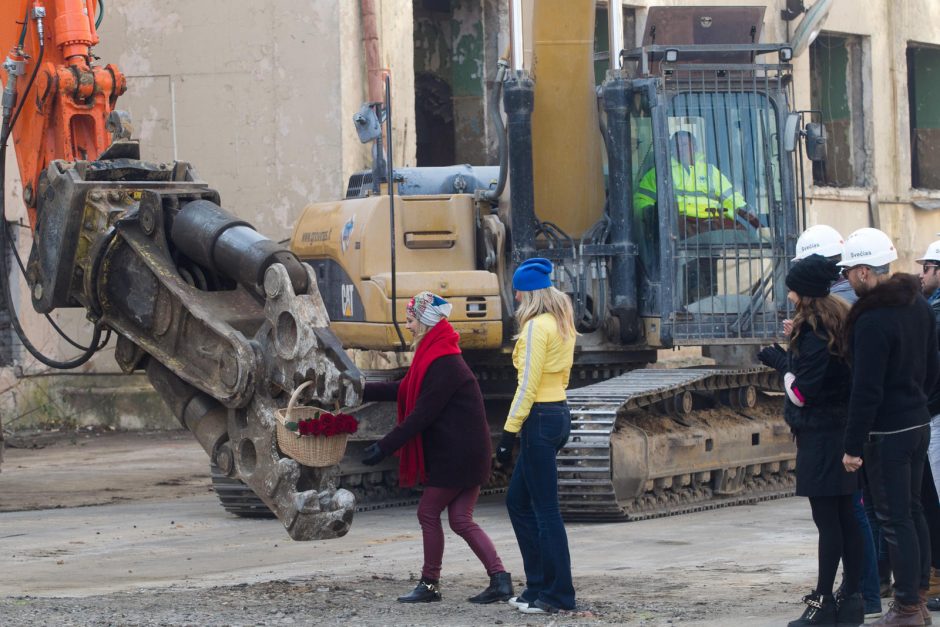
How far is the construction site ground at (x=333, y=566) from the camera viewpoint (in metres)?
7.94

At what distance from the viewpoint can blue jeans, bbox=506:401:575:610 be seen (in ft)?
26.3

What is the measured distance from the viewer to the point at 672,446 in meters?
12.6

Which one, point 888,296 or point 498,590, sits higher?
point 888,296

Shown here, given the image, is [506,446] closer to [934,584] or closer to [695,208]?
[934,584]

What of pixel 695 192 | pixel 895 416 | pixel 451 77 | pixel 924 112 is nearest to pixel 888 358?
pixel 895 416

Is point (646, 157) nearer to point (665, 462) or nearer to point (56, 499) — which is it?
point (665, 462)

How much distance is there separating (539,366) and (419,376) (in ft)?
2.13

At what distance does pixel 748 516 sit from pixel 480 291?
2614 millimetres

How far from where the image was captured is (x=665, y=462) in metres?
12.5

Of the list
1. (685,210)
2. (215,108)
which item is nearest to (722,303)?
(685,210)

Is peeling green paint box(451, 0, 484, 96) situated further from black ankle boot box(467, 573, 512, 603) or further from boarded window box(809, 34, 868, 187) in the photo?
black ankle boot box(467, 573, 512, 603)

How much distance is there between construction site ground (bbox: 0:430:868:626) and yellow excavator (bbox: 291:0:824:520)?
4.05ft

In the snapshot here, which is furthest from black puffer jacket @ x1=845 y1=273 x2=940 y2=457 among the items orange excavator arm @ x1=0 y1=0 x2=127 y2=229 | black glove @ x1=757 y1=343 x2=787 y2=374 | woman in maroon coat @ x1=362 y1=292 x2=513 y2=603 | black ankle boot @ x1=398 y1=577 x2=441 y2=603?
orange excavator arm @ x1=0 y1=0 x2=127 y2=229

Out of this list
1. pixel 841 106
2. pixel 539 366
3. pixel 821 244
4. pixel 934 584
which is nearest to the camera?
pixel 539 366
